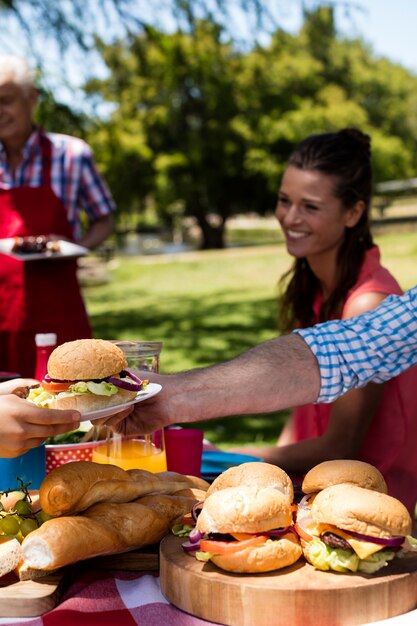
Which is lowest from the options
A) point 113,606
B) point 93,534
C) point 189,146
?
point 113,606

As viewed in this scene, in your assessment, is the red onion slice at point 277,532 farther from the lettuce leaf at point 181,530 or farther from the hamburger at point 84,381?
the hamburger at point 84,381

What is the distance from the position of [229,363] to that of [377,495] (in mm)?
692

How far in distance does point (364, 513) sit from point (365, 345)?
79 cm

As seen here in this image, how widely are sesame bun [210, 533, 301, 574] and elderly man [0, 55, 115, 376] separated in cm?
245

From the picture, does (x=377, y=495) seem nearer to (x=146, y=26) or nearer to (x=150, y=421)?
(x=150, y=421)

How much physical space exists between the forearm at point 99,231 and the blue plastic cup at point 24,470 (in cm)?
243

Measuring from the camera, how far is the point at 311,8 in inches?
329

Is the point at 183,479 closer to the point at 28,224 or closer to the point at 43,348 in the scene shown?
the point at 43,348

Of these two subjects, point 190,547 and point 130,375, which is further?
point 130,375

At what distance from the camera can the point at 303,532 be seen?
4.56 ft

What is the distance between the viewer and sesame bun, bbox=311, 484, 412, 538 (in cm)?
132

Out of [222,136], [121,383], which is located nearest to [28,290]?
[121,383]

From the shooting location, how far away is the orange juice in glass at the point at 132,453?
192cm

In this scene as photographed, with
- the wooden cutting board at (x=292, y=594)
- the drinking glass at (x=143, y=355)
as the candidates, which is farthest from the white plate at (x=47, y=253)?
the wooden cutting board at (x=292, y=594)
